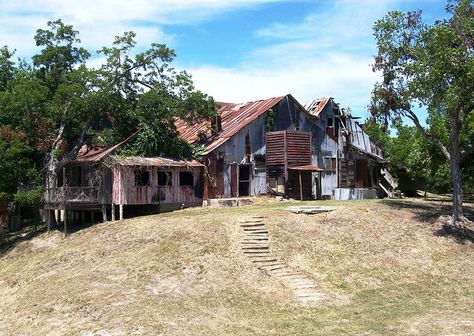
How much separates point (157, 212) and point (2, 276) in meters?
9.33

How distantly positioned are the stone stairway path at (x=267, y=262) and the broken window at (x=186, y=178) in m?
8.11

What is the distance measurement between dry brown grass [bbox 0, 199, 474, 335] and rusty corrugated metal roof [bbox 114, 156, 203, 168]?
3323 mm

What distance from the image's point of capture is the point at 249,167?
37.1 m

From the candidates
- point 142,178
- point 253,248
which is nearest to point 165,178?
point 142,178

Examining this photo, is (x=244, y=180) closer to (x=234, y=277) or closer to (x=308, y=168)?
(x=308, y=168)

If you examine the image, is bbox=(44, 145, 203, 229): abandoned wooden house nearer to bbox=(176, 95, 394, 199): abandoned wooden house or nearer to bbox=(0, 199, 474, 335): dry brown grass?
bbox=(176, 95, 394, 199): abandoned wooden house

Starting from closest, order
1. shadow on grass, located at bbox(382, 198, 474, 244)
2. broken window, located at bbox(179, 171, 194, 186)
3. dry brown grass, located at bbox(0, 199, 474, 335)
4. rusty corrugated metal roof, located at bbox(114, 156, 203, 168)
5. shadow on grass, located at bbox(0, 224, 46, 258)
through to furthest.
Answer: dry brown grass, located at bbox(0, 199, 474, 335) → shadow on grass, located at bbox(382, 198, 474, 244) → rusty corrugated metal roof, located at bbox(114, 156, 203, 168) → shadow on grass, located at bbox(0, 224, 46, 258) → broken window, located at bbox(179, 171, 194, 186)

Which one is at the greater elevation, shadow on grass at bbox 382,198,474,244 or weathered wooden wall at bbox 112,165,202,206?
weathered wooden wall at bbox 112,165,202,206

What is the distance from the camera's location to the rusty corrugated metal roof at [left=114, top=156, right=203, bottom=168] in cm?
3172

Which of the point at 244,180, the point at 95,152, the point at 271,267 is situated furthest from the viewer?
the point at 244,180

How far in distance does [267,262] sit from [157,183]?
1198 cm

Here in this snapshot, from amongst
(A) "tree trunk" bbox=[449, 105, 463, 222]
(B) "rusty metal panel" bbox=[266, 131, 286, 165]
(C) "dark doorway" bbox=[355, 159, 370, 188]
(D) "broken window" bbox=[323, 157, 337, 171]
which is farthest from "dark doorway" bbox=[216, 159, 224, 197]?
(A) "tree trunk" bbox=[449, 105, 463, 222]

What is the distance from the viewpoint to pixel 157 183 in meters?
33.3

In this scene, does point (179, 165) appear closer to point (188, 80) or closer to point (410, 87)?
point (188, 80)
